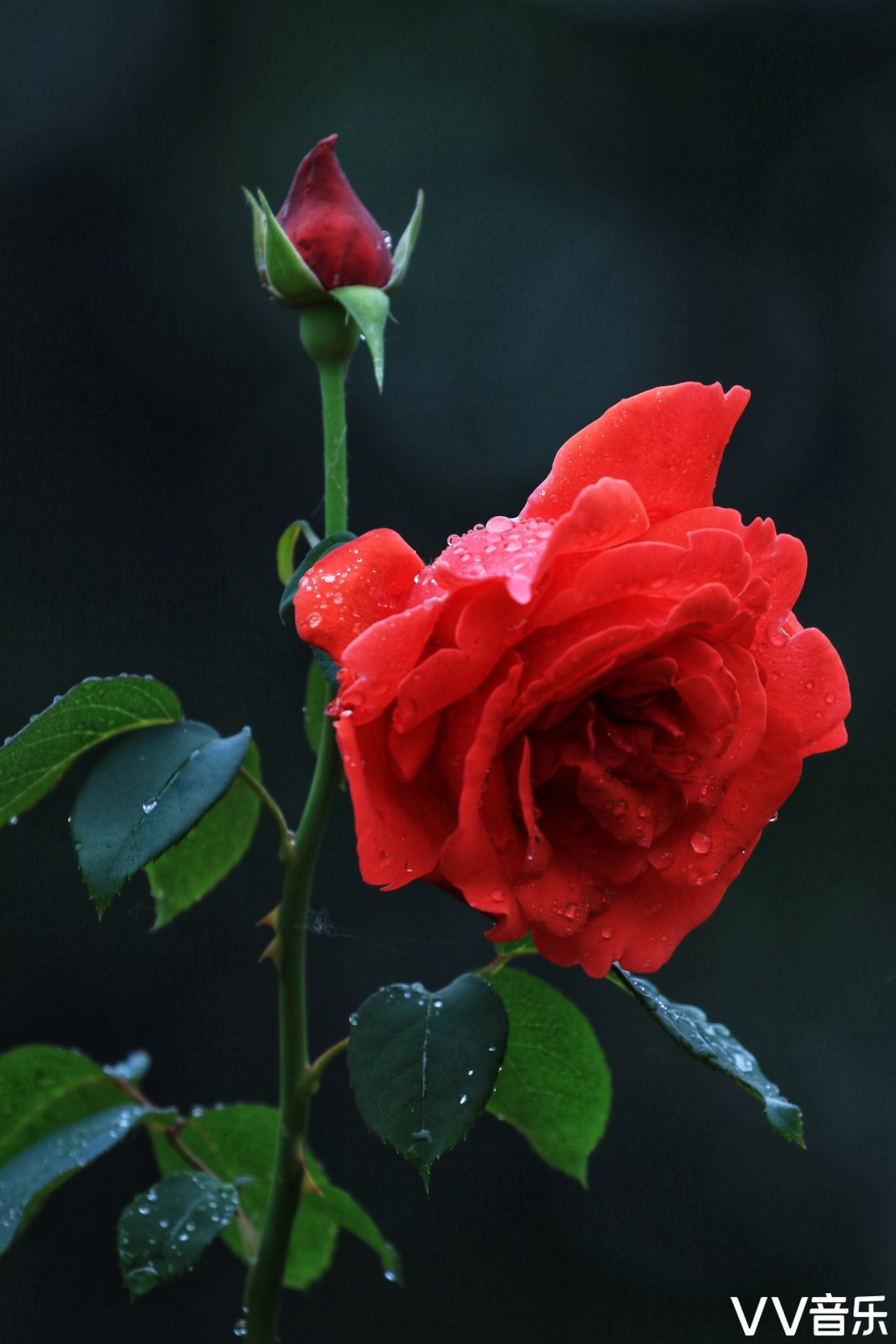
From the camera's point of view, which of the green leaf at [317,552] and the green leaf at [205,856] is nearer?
the green leaf at [317,552]

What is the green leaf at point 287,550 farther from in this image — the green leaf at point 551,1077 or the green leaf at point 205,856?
the green leaf at point 551,1077

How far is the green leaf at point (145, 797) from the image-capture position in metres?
0.48

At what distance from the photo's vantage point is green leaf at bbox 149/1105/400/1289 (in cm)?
69

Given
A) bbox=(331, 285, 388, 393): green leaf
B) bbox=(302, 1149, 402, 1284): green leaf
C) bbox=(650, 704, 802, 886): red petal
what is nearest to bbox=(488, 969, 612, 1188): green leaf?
bbox=(302, 1149, 402, 1284): green leaf

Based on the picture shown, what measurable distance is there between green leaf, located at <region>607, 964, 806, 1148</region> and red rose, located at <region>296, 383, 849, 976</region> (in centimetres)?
6

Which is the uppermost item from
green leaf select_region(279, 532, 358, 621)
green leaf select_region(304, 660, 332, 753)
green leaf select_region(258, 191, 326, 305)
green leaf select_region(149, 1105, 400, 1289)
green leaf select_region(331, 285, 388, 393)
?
green leaf select_region(258, 191, 326, 305)

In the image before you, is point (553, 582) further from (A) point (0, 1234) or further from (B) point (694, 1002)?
(B) point (694, 1002)

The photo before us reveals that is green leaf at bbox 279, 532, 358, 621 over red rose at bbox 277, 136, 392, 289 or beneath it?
beneath

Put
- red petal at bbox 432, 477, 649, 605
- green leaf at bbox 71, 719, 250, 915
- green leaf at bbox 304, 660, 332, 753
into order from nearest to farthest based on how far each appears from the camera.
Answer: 1. red petal at bbox 432, 477, 649, 605
2. green leaf at bbox 71, 719, 250, 915
3. green leaf at bbox 304, 660, 332, 753

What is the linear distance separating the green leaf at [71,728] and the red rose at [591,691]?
0.48ft

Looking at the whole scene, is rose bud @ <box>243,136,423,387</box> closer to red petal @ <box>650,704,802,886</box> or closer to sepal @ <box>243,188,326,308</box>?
sepal @ <box>243,188,326,308</box>

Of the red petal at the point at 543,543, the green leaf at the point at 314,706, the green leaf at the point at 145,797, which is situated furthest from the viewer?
the green leaf at the point at 314,706

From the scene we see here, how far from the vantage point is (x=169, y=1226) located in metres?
0.58

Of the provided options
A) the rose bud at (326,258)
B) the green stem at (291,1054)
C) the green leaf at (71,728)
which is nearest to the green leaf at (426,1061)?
the green stem at (291,1054)
